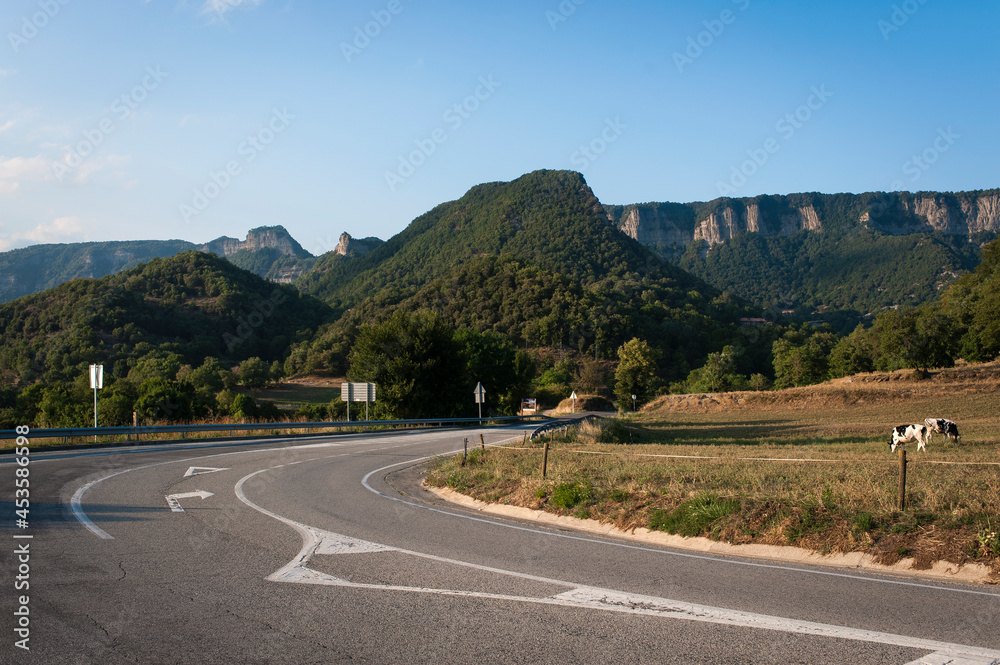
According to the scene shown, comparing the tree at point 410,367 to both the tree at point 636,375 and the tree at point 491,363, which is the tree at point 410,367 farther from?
the tree at point 636,375

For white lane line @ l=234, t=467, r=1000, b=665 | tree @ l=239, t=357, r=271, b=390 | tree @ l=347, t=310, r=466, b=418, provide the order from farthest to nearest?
tree @ l=239, t=357, r=271, b=390, tree @ l=347, t=310, r=466, b=418, white lane line @ l=234, t=467, r=1000, b=665

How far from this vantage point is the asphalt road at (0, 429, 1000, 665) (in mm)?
4508

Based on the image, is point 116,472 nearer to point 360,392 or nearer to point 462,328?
point 360,392

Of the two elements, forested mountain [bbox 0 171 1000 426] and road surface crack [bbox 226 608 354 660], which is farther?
forested mountain [bbox 0 171 1000 426]

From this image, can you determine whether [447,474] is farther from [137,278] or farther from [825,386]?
[137,278]

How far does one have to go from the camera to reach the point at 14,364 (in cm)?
9025

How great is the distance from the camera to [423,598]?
575cm

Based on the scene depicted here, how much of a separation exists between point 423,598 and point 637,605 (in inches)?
72.4

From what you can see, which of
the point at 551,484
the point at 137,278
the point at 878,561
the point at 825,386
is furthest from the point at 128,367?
the point at 878,561

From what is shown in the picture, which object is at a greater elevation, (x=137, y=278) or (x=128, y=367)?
(x=137, y=278)

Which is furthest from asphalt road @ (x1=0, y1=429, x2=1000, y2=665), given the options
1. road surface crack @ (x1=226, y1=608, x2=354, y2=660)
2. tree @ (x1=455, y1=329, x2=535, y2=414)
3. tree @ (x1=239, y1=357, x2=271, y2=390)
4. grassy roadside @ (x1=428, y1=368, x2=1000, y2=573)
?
tree @ (x1=239, y1=357, x2=271, y2=390)

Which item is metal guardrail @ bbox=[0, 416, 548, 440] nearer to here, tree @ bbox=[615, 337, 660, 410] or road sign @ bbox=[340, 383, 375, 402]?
road sign @ bbox=[340, 383, 375, 402]

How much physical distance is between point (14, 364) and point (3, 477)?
95.6 m

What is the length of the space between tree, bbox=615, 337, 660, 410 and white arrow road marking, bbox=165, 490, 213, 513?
81.0m
